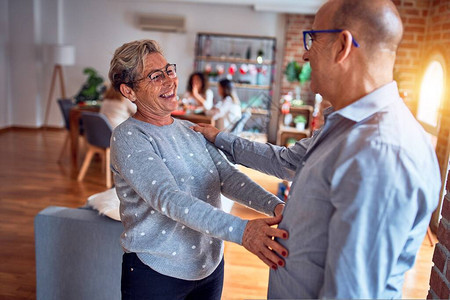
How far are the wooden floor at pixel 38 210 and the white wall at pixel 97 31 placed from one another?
139cm

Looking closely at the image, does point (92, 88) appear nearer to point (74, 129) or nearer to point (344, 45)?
point (74, 129)

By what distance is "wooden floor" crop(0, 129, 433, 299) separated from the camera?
2.97 m

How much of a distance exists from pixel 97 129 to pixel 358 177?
4.63 metres

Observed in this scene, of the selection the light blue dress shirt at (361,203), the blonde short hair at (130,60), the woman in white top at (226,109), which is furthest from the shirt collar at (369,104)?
the woman in white top at (226,109)

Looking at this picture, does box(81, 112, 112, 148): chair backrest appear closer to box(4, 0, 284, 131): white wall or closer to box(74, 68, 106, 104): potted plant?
box(74, 68, 106, 104): potted plant

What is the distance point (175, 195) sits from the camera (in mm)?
1205

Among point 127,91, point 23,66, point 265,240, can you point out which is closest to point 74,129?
point 23,66

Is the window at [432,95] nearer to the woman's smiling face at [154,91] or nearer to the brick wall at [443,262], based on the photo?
the brick wall at [443,262]

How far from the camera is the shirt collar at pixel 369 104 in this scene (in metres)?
0.92

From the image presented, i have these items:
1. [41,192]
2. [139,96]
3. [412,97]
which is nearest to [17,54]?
[41,192]

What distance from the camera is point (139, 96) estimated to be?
1.45 m

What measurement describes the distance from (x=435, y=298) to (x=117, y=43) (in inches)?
333

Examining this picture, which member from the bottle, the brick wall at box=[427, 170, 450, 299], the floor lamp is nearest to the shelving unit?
the bottle

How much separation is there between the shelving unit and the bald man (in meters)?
7.63
